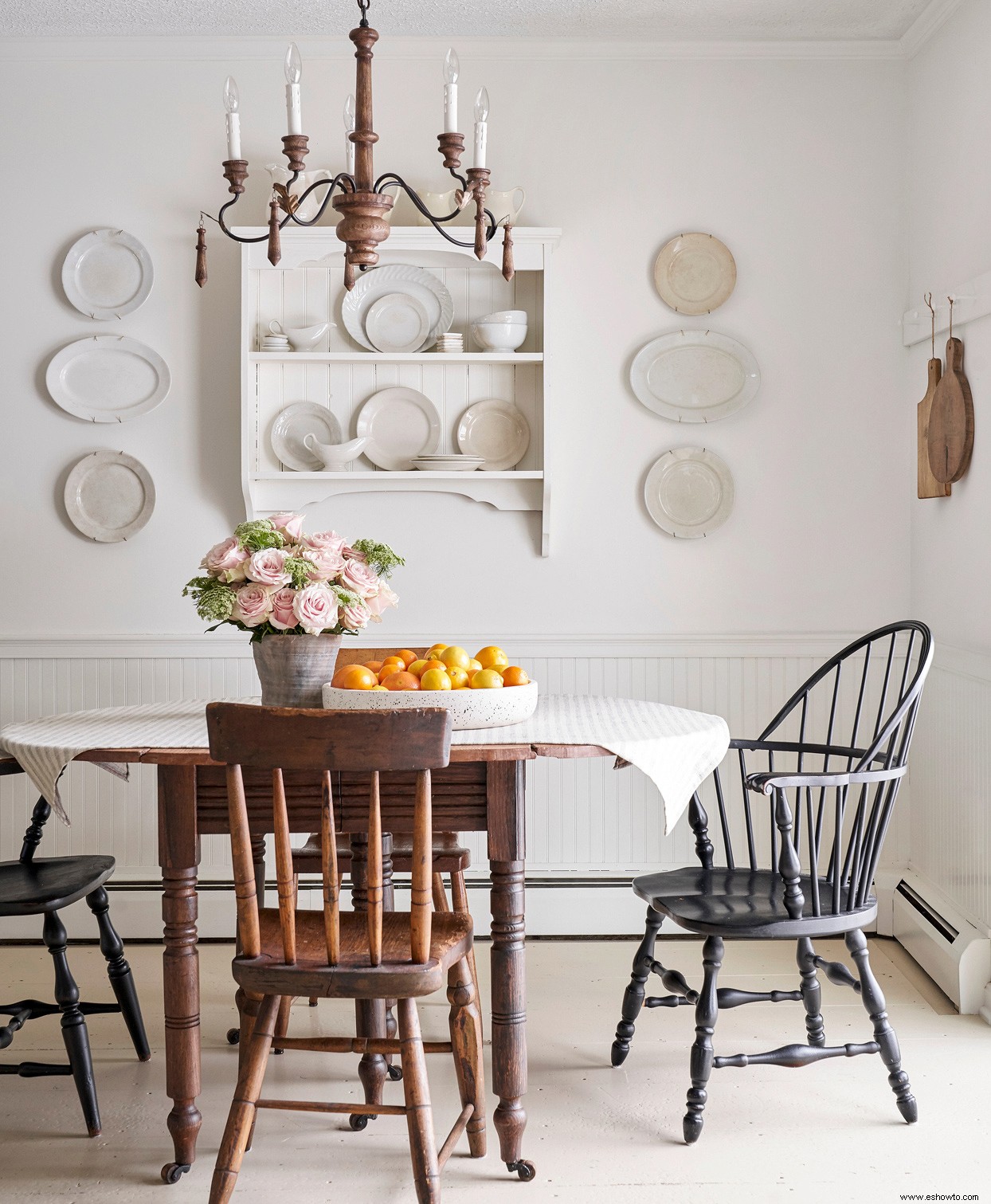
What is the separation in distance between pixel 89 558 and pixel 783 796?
229 cm

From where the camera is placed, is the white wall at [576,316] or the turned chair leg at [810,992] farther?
the white wall at [576,316]

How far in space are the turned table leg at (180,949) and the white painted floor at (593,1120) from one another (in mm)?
103

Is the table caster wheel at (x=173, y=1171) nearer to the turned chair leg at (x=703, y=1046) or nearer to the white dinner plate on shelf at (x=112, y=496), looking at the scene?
the turned chair leg at (x=703, y=1046)

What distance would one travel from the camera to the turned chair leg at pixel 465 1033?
205 cm

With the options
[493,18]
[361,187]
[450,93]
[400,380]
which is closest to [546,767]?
[400,380]

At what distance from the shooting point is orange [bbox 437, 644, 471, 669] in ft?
7.45

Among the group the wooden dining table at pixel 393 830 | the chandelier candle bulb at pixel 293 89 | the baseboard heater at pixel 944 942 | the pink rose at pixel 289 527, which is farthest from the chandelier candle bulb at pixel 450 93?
the baseboard heater at pixel 944 942

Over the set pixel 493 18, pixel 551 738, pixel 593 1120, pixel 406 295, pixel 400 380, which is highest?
pixel 493 18

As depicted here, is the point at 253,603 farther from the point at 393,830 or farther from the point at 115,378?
the point at 115,378

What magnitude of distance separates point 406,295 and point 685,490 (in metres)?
1.05

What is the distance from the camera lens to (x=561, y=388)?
347 cm

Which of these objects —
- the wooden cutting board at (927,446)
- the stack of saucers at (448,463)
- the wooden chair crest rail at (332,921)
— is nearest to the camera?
the wooden chair crest rail at (332,921)

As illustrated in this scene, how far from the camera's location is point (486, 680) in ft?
7.33

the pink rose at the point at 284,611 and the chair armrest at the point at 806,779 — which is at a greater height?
the pink rose at the point at 284,611
